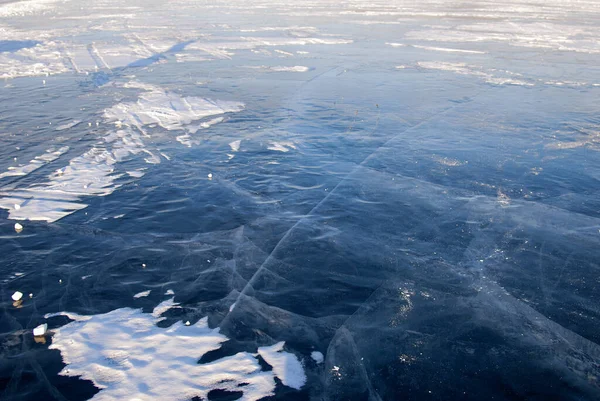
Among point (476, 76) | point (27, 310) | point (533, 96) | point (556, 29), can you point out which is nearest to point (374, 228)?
point (27, 310)

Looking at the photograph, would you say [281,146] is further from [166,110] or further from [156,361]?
[156,361]

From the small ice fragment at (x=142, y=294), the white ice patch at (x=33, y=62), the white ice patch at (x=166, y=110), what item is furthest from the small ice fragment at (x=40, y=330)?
the white ice patch at (x=33, y=62)

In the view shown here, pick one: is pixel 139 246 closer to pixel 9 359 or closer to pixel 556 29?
pixel 9 359

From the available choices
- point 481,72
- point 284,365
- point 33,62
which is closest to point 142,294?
point 284,365

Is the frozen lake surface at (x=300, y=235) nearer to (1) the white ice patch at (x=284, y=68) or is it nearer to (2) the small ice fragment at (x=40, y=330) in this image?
(2) the small ice fragment at (x=40, y=330)

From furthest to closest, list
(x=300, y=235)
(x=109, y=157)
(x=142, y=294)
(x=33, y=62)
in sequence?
(x=33, y=62)
(x=109, y=157)
(x=300, y=235)
(x=142, y=294)

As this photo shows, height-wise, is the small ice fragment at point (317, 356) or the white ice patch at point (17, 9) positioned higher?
the white ice patch at point (17, 9)
